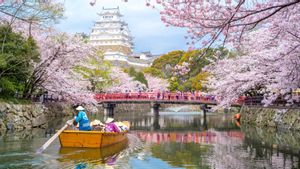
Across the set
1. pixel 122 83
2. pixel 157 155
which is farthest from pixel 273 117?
pixel 122 83

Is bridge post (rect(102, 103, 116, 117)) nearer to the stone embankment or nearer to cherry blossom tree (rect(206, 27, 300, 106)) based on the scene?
cherry blossom tree (rect(206, 27, 300, 106))

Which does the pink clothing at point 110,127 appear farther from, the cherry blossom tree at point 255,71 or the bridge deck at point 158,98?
the bridge deck at point 158,98

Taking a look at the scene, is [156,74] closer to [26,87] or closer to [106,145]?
[26,87]

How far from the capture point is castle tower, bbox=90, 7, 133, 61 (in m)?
81.7

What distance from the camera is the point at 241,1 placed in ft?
21.4

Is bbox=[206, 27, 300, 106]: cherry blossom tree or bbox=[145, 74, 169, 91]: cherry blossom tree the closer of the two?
bbox=[206, 27, 300, 106]: cherry blossom tree

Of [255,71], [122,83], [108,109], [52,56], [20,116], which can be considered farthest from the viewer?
[122,83]

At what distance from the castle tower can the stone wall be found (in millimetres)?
54050

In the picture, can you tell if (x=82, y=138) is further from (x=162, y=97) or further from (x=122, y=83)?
(x=122, y=83)

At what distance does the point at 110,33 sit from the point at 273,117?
6161cm

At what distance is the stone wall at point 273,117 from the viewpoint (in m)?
20.8

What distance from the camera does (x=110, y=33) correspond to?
8188cm

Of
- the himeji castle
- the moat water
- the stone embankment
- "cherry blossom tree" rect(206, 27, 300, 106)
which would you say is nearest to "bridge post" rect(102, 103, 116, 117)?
"cherry blossom tree" rect(206, 27, 300, 106)

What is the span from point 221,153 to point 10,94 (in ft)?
41.9
